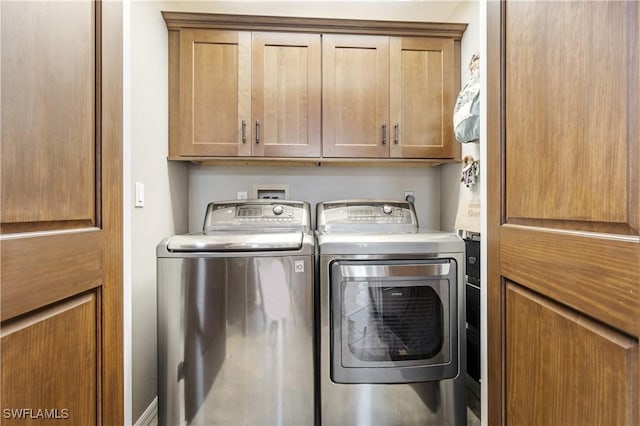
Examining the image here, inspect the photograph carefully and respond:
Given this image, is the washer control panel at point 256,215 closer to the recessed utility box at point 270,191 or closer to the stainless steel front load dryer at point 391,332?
the recessed utility box at point 270,191

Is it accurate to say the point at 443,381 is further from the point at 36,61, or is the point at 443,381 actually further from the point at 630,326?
the point at 36,61

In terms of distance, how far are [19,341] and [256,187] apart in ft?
5.64

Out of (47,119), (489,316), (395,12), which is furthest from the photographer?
(395,12)

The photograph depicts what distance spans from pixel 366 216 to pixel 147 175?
4.20 ft

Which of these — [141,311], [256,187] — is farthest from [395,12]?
[141,311]

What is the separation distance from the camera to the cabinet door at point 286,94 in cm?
189

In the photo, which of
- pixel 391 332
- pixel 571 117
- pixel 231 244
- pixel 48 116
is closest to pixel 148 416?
pixel 231 244

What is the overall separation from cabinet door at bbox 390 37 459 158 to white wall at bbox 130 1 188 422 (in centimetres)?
137

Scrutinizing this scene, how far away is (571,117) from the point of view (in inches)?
23.6

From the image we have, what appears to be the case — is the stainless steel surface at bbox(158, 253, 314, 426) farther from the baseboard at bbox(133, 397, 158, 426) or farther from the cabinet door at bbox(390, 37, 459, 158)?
the cabinet door at bbox(390, 37, 459, 158)

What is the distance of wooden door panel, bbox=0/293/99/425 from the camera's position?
55 centimetres

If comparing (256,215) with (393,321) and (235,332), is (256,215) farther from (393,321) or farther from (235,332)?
(393,321)

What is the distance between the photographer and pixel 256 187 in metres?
2.22

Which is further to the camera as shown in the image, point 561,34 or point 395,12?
point 395,12
